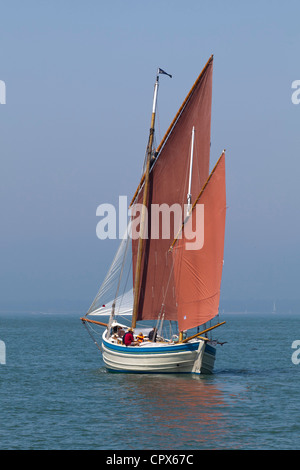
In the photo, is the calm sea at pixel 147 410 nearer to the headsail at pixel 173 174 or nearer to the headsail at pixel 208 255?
the headsail at pixel 208 255

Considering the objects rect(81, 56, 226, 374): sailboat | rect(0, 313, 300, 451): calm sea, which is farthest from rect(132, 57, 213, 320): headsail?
rect(0, 313, 300, 451): calm sea

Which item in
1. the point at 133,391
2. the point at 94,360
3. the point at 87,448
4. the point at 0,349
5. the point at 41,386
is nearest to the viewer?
the point at 87,448

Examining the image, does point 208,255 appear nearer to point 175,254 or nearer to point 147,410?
point 175,254

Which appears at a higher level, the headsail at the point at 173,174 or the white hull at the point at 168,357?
the headsail at the point at 173,174

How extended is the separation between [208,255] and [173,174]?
7974 millimetres

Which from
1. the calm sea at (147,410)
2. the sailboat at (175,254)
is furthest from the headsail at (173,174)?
the calm sea at (147,410)

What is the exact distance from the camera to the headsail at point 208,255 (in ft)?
150

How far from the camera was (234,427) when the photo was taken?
32.8 meters

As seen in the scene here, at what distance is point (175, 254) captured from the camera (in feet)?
156

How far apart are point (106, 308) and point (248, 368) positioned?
13.7m

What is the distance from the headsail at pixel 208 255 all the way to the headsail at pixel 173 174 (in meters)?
3.84

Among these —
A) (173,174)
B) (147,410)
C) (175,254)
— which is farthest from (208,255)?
(147,410)
